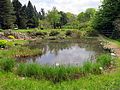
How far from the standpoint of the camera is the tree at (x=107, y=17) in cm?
3825

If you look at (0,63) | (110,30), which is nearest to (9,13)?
(110,30)

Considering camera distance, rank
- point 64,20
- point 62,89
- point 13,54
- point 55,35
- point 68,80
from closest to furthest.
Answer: point 62,89
point 68,80
point 13,54
point 55,35
point 64,20

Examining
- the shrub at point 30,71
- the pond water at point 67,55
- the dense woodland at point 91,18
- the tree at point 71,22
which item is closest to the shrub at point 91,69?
the shrub at point 30,71

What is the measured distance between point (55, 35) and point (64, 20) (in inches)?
1702

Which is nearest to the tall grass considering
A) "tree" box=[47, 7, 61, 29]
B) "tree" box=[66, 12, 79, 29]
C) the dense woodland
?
the dense woodland

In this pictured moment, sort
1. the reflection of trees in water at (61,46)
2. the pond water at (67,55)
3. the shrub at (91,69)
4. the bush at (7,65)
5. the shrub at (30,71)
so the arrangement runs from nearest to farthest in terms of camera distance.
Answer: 1. the shrub at (30,71)
2. the shrub at (91,69)
3. the bush at (7,65)
4. the pond water at (67,55)
5. the reflection of trees in water at (61,46)

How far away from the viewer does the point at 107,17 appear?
39.8m

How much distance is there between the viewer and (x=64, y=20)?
299 ft

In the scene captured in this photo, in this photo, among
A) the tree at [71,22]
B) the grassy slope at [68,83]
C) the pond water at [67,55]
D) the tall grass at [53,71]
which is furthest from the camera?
the tree at [71,22]

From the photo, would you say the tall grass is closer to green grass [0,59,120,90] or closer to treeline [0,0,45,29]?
green grass [0,59,120,90]

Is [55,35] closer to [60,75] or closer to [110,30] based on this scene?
[110,30]

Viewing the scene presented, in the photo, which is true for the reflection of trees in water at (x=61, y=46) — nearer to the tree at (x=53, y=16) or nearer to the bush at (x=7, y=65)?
the bush at (x=7, y=65)

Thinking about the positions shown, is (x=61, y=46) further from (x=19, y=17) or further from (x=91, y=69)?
(x=19, y=17)

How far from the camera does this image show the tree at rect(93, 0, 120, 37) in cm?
3825
